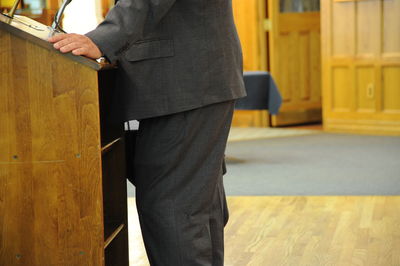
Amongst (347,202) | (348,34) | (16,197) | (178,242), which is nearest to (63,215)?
(16,197)

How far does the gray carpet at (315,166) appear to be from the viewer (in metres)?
4.75

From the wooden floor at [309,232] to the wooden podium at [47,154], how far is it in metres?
1.30

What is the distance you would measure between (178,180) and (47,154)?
0.40 meters

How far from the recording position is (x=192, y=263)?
7.00ft

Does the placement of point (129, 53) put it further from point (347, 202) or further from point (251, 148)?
point (251, 148)

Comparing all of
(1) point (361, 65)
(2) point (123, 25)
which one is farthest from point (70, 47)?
(1) point (361, 65)

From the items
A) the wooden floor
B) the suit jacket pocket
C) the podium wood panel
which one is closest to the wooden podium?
the podium wood panel

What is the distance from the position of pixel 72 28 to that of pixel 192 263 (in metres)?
4.77

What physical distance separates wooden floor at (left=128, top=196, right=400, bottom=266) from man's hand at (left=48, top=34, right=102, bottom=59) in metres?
1.52

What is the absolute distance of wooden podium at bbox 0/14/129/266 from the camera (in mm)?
1854

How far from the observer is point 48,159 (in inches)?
74.6

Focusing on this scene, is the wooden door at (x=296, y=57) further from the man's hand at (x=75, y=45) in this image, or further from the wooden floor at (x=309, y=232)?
the man's hand at (x=75, y=45)

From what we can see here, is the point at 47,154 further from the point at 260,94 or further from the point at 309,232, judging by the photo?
the point at 260,94

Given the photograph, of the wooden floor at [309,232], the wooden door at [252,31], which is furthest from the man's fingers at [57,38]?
the wooden door at [252,31]
